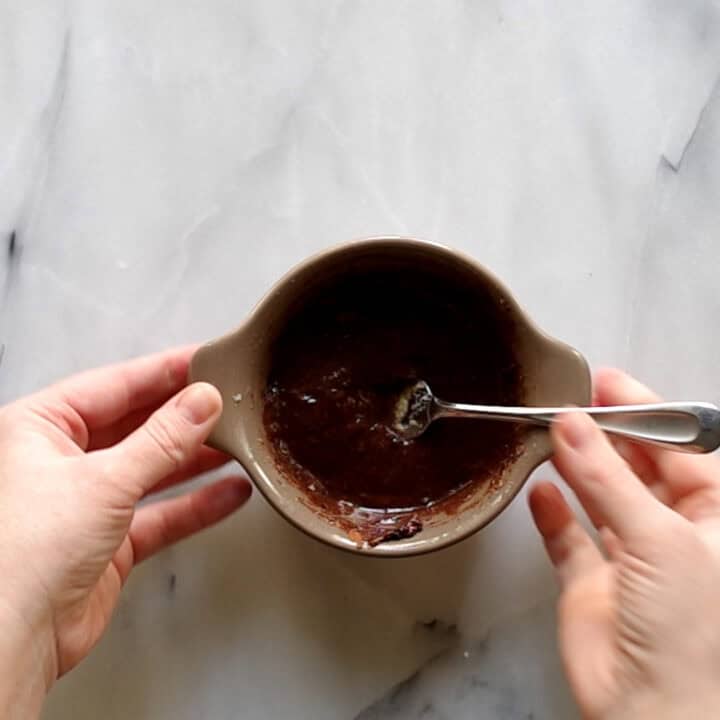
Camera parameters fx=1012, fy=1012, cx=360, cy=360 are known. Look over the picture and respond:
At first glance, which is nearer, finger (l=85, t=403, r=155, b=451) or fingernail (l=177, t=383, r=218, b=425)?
fingernail (l=177, t=383, r=218, b=425)

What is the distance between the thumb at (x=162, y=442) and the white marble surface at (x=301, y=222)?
0.22 m

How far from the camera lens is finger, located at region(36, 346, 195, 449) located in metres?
1.09

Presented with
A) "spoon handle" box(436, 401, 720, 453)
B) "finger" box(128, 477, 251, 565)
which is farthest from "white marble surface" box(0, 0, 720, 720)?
"spoon handle" box(436, 401, 720, 453)

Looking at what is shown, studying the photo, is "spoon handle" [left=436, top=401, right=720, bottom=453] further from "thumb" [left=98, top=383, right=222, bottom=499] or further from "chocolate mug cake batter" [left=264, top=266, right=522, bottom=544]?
"thumb" [left=98, top=383, right=222, bottom=499]

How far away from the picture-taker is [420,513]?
114 centimetres

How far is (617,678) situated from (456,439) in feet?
1.02

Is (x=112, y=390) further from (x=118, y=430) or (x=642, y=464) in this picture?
(x=642, y=464)

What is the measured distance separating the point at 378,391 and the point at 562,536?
0.86ft

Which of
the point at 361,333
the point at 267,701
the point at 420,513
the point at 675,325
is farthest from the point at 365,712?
the point at 675,325

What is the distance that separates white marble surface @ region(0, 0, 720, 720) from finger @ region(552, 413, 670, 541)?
21 centimetres

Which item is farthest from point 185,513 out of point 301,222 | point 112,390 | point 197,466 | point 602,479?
point 602,479

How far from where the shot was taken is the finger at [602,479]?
3.11 ft

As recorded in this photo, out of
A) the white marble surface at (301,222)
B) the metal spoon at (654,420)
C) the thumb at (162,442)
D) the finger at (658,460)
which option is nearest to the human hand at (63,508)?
the thumb at (162,442)

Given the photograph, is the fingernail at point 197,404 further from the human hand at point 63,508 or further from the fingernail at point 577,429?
the fingernail at point 577,429
